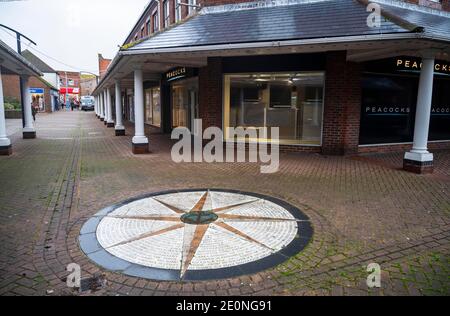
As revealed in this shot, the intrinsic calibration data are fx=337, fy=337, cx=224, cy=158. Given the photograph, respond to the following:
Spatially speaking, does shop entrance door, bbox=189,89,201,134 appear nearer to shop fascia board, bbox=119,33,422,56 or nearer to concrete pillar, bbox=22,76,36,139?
shop fascia board, bbox=119,33,422,56

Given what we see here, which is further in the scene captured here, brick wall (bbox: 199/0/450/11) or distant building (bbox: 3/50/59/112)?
distant building (bbox: 3/50/59/112)

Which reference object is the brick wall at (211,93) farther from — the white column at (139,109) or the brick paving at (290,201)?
the brick paving at (290,201)

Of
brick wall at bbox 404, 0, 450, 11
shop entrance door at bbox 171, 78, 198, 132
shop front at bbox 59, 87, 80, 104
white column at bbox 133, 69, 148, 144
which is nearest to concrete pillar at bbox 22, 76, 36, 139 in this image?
shop entrance door at bbox 171, 78, 198, 132

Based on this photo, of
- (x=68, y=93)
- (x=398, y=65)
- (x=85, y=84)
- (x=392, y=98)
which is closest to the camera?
(x=398, y=65)

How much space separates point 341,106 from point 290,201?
231 inches

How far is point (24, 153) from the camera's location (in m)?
11.3

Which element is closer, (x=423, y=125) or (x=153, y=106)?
(x=423, y=125)

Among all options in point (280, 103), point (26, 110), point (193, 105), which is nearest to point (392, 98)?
point (280, 103)

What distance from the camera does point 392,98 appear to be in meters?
11.6

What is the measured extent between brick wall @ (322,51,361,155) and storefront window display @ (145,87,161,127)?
1087 cm

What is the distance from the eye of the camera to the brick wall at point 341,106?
1050 cm

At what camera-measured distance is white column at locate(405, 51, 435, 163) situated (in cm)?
821

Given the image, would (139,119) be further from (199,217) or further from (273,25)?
(199,217)
